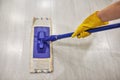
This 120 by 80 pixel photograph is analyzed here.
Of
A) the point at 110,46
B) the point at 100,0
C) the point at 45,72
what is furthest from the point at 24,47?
the point at 100,0

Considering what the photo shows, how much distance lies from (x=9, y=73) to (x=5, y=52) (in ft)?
0.64

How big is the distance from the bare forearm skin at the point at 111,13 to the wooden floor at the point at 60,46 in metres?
0.43

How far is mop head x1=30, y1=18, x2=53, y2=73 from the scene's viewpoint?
127cm

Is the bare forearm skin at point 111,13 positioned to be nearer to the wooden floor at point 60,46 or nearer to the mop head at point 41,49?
the wooden floor at point 60,46

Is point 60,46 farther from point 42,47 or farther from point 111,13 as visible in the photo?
point 111,13

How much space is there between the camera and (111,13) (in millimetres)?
971

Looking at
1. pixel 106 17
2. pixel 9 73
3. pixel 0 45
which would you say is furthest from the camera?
pixel 0 45

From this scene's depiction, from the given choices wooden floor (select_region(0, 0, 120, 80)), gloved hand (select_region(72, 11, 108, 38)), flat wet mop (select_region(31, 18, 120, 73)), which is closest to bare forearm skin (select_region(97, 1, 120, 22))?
gloved hand (select_region(72, 11, 108, 38))

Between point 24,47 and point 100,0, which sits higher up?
point 100,0

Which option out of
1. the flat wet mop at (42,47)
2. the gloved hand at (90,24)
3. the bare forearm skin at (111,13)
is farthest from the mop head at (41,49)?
the bare forearm skin at (111,13)

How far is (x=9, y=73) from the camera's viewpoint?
1.23m

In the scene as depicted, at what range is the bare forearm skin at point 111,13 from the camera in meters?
0.93

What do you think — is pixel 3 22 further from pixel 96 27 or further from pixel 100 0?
pixel 100 0

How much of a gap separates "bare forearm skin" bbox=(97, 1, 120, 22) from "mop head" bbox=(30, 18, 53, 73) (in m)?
0.54
